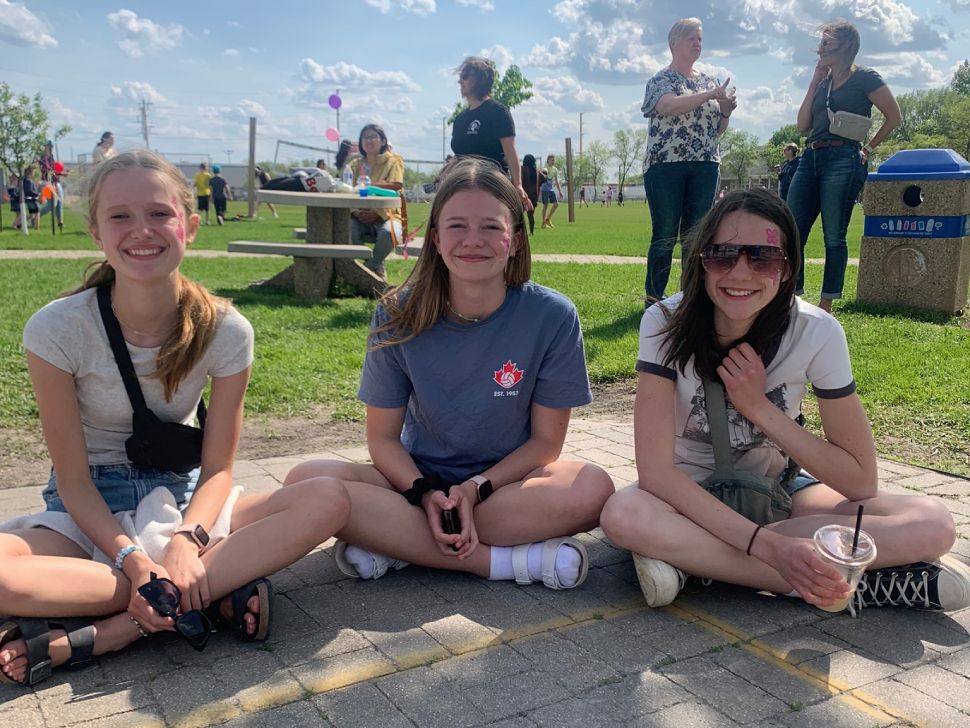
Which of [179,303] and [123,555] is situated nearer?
[123,555]

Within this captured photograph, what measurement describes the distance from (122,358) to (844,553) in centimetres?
206

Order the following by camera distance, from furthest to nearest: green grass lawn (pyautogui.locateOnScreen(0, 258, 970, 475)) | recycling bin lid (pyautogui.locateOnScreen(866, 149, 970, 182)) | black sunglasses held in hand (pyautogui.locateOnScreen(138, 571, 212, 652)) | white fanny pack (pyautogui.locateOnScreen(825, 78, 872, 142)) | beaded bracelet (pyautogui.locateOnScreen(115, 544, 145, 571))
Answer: recycling bin lid (pyautogui.locateOnScreen(866, 149, 970, 182)) < white fanny pack (pyautogui.locateOnScreen(825, 78, 872, 142)) < green grass lawn (pyautogui.locateOnScreen(0, 258, 970, 475)) < beaded bracelet (pyautogui.locateOnScreen(115, 544, 145, 571)) < black sunglasses held in hand (pyautogui.locateOnScreen(138, 571, 212, 652))

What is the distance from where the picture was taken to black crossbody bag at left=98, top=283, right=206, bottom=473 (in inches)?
101

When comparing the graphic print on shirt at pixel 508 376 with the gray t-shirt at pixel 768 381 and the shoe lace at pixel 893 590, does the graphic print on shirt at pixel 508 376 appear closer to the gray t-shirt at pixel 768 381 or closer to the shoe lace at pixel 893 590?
the gray t-shirt at pixel 768 381

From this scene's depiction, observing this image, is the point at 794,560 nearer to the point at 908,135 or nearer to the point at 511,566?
the point at 511,566


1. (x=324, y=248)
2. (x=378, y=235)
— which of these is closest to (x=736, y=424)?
(x=324, y=248)

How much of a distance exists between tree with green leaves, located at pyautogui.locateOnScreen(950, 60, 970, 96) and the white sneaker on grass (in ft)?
321

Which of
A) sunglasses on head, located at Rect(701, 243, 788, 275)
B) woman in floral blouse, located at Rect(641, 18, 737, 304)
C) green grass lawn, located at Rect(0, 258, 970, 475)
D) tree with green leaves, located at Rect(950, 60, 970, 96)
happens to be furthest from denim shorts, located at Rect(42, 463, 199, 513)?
tree with green leaves, located at Rect(950, 60, 970, 96)

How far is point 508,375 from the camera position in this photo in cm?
290

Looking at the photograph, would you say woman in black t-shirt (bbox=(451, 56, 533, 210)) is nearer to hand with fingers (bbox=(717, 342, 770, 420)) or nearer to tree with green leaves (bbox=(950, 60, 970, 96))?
hand with fingers (bbox=(717, 342, 770, 420))

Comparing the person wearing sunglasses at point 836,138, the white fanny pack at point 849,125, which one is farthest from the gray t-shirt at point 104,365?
the white fanny pack at point 849,125

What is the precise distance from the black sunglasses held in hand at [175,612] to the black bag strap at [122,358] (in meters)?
0.57

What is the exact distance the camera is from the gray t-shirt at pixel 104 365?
2508 mm

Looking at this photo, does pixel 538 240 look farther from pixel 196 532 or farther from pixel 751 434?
pixel 196 532
